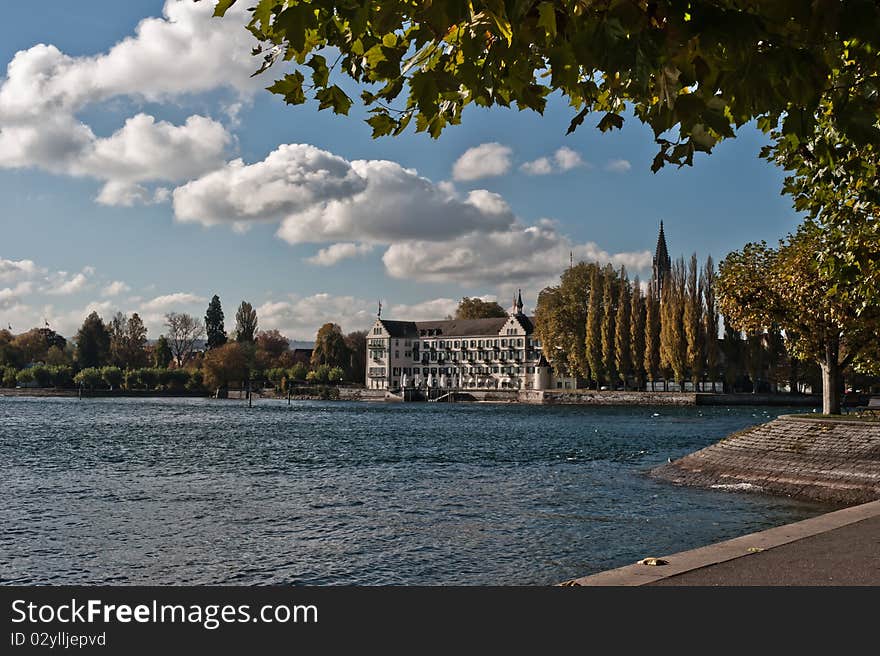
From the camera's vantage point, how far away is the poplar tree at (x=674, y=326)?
108688 millimetres

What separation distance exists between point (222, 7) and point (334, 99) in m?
1.47

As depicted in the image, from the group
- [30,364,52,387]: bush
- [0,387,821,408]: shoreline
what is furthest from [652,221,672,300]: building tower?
[30,364,52,387]: bush

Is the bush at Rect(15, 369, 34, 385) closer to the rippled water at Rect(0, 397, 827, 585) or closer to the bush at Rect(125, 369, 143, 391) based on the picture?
the bush at Rect(125, 369, 143, 391)

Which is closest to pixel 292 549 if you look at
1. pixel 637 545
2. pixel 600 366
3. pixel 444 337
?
pixel 637 545

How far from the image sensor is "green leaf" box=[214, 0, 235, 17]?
6.19 metres

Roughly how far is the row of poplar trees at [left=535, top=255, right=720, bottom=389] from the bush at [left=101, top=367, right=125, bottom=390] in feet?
307

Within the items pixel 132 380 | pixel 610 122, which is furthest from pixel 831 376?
pixel 132 380

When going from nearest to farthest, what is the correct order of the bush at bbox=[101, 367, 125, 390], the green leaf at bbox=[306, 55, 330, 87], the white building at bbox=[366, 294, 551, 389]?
the green leaf at bbox=[306, 55, 330, 87] → the white building at bbox=[366, 294, 551, 389] → the bush at bbox=[101, 367, 125, 390]

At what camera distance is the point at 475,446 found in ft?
179

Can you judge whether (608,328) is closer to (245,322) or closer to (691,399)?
(691,399)

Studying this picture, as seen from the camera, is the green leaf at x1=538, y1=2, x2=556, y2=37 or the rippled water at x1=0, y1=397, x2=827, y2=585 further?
the rippled water at x1=0, y1=397, x2=827, y2=585

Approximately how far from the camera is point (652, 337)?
371ft

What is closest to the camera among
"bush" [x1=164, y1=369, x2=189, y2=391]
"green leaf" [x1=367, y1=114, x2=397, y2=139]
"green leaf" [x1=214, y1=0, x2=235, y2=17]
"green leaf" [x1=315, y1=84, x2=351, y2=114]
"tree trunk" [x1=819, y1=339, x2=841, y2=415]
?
"green leaf" [x1=214, y1=0, x2=235, y2=17]
